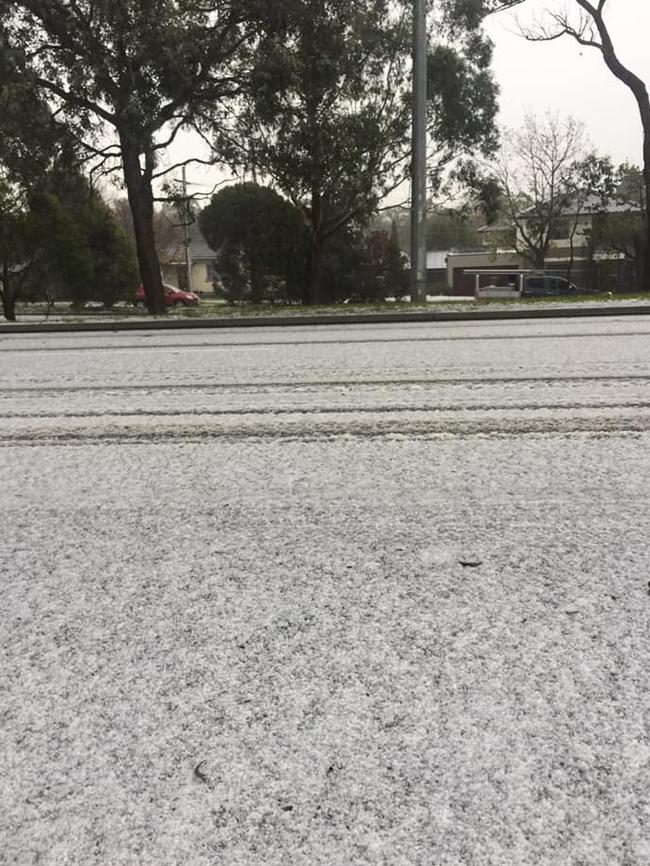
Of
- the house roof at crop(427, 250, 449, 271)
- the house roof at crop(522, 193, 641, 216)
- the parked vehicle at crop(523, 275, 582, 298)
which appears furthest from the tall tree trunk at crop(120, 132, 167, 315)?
the house roof at crop(427, 250, 449, 271)

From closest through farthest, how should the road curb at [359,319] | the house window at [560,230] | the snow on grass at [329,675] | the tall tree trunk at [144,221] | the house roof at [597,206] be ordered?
the snow on grass at [329,675], the road curb at [359,319], the tall tree trunk at [144,221], the house roof at [597,206], the house window at [560,230]

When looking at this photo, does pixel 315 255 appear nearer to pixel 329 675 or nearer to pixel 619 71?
pixel 619 71

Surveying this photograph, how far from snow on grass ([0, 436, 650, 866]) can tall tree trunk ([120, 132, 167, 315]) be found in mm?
16811

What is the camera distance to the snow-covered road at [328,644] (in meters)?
1.44

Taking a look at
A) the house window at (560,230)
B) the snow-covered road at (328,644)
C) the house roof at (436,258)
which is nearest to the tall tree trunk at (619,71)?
the house window at (560,230)

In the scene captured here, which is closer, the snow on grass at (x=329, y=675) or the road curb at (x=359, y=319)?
the snow on grass at (x=329, y=675)

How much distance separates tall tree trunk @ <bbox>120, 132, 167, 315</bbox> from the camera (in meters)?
18.5

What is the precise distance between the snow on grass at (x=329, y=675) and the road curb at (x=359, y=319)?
11.1 m

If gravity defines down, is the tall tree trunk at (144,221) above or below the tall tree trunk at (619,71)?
below

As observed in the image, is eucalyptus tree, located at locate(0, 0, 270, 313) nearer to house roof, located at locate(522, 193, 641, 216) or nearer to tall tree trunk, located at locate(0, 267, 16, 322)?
tall tree trunk, located at locate(0, 267, 16, 322)

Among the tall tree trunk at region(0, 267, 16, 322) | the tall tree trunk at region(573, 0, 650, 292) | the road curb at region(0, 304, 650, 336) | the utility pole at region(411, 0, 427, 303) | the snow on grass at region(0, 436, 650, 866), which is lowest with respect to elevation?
the snow on grass at region(0, 436, 650, 866)

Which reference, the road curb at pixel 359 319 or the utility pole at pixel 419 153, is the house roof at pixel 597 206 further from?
the road curb at pixel 359 319

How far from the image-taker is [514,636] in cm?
208

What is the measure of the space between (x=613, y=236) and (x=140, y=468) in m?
43.3
